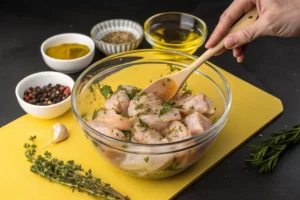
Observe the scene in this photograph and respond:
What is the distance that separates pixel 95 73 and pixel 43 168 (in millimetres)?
469

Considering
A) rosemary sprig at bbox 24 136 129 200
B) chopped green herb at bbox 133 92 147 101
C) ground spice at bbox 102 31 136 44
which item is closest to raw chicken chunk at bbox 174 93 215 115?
chopped green herb at bbox 133 92 147 101

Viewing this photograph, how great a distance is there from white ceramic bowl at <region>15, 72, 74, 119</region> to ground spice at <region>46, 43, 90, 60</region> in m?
0.21

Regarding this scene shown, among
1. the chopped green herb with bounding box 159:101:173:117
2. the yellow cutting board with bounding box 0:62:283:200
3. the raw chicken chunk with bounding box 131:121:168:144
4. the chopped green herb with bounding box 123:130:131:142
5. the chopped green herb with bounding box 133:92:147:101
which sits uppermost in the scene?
the chopped green herb with bounding box 159:101:173:117

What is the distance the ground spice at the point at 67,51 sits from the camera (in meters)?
2.15

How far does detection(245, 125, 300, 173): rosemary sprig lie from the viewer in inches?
64.8

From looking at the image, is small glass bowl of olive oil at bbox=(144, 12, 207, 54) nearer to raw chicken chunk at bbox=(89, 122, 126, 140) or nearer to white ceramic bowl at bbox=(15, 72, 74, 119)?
white ceramic bowl at bbox=(15, 72, 74, 119)

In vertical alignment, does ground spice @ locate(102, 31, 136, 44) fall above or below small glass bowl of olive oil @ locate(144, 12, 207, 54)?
below

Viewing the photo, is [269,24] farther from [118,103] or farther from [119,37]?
[119,37]

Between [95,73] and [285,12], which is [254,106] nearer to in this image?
[285,12]

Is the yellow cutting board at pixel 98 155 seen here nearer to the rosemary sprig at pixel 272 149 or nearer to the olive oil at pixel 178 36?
the rosemary sprig at pixel 272 149

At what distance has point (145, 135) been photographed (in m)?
1.47

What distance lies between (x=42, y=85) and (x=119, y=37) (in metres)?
0.54

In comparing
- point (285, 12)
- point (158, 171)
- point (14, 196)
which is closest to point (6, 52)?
point (14, 196)

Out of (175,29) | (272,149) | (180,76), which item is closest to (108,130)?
(180,76)
